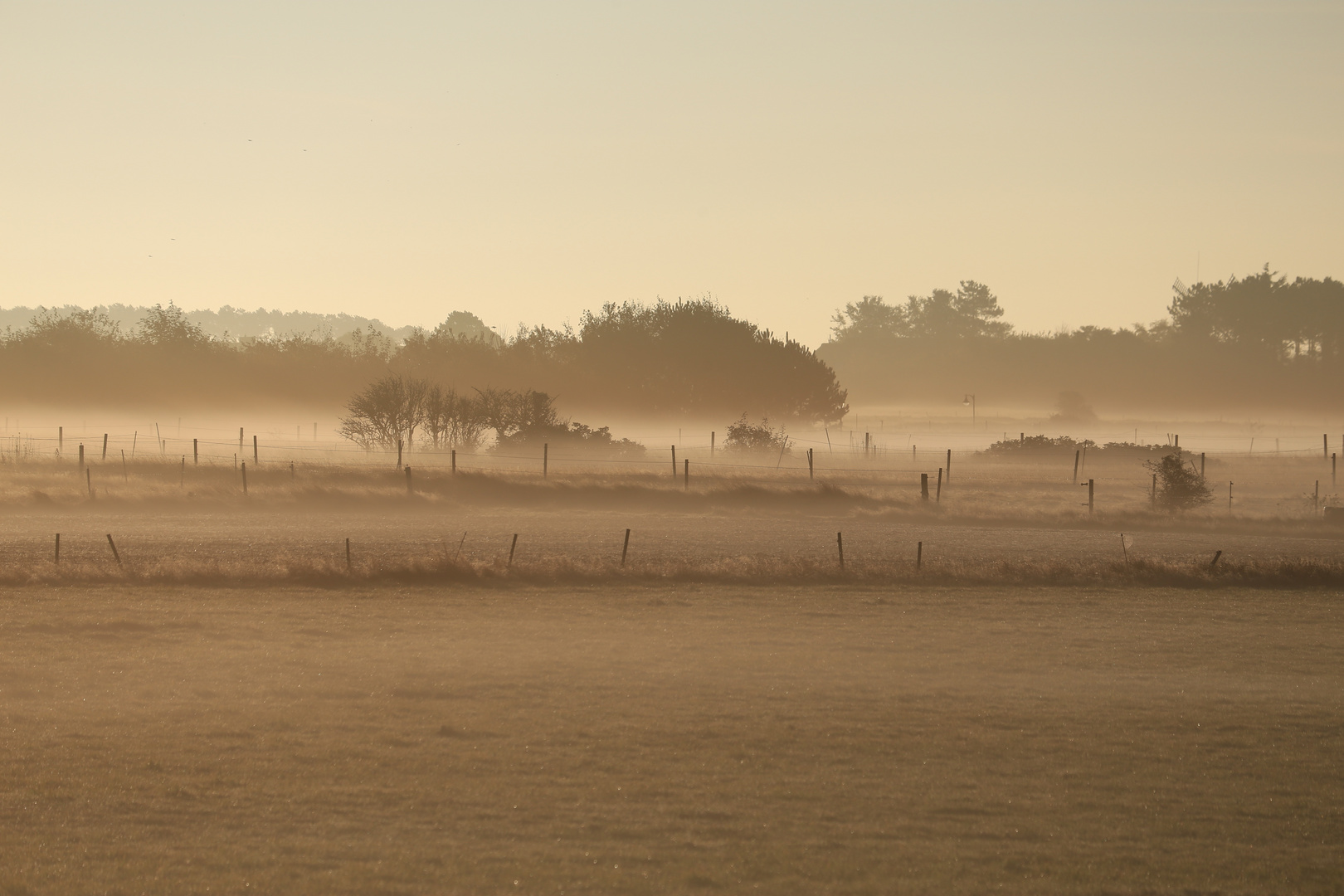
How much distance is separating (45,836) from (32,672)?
19.8 ft

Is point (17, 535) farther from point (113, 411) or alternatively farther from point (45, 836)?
point (113, 411)

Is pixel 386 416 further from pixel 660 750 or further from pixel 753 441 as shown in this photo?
pixel 660 750

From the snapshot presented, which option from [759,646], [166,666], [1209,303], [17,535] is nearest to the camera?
[166,666]

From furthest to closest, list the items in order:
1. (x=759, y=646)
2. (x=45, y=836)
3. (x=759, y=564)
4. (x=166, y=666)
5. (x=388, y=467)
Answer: (x=388, y=467)
(x=759, y=564)
(x=759, y=646)
(x=166, y=666)
(x=45, y=836)

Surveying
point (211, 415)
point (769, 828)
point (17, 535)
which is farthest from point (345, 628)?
point (211, 415)

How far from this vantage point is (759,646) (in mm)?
15578

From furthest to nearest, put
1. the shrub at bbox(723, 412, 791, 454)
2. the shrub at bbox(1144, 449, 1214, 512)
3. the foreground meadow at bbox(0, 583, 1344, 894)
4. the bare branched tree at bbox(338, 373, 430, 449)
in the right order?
the shrub at bbox(723, 412, 791, 454), the bare branched tree at bbox(338, 373, 430, 449), the shrub at bbox(1144, 449, 1214, 512), the foreground meadow at bbox(0, 583, 1344, 894)

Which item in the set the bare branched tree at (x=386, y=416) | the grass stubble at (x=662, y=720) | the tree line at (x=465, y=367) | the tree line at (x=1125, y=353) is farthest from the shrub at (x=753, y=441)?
the tree line at (x=1125, y=353)

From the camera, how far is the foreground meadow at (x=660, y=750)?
306 inches

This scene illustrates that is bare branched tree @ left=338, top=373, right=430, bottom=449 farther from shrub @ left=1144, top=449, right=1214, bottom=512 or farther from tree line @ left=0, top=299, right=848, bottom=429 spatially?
shrub @ left=1144, top=449, right=1214, bottom=512

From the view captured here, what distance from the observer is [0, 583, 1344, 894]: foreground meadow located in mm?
7762

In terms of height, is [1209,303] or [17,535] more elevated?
[1209,303]

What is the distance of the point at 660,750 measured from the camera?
1053 cm

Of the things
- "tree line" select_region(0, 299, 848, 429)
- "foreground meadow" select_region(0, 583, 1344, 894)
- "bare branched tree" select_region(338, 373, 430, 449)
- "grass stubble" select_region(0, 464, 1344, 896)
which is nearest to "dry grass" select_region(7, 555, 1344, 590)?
"grass stubble" select_region(0, 464, 1344, 896)
